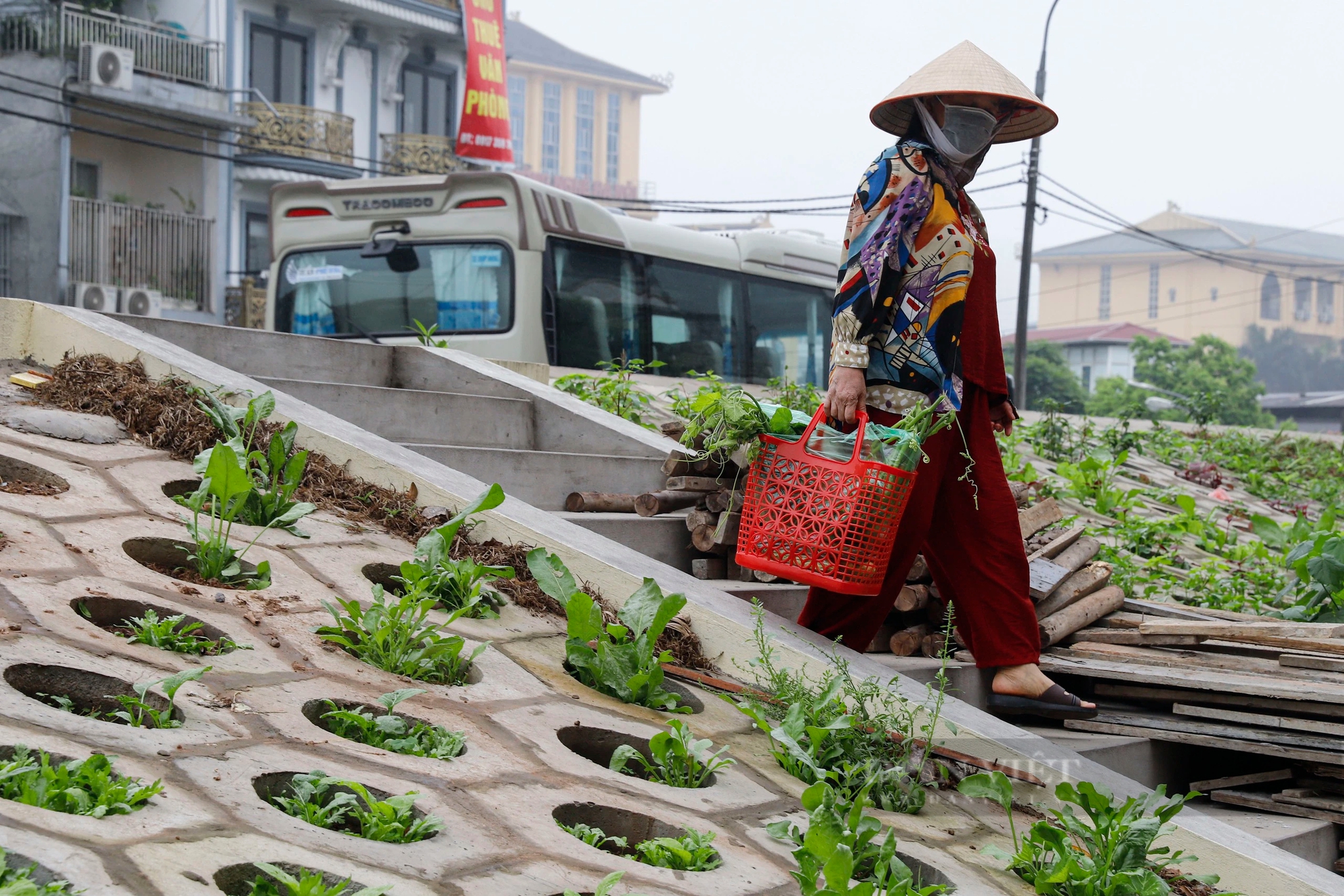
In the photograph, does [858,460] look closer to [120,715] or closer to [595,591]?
[595,591]

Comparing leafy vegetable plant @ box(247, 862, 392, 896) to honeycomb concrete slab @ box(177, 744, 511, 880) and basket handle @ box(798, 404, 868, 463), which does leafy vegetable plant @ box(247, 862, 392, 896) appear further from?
basket handle @ box(798, 404, 868, 463)

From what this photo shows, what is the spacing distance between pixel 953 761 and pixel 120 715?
2109mm

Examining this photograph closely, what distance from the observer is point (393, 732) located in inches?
109

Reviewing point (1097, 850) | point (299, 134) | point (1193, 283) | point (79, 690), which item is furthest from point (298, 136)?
point (1193, 283)

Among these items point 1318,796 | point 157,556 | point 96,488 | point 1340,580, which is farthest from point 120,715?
point 1340,580

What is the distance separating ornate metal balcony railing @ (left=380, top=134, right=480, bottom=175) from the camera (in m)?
26.9

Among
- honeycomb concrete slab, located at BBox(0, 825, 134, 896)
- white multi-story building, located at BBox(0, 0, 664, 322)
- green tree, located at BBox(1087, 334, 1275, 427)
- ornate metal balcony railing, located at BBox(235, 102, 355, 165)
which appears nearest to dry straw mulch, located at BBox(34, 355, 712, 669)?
honeycomb concrete slab, located at BBox(0, 825, 134, 896)

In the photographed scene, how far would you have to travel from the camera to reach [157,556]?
3492 millimetres

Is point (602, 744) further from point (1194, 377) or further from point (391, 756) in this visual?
point (1194, 377)

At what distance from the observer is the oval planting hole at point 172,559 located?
3.40 meters

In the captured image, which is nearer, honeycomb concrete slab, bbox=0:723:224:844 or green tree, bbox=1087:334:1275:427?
honeycomb concrete slab, bbox=0:723:224:844

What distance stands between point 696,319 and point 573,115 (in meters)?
79.6

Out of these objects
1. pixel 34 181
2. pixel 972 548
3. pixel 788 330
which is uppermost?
pixel 34 181

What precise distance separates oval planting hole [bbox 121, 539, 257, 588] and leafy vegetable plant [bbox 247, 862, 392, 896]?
1516 millimetres
